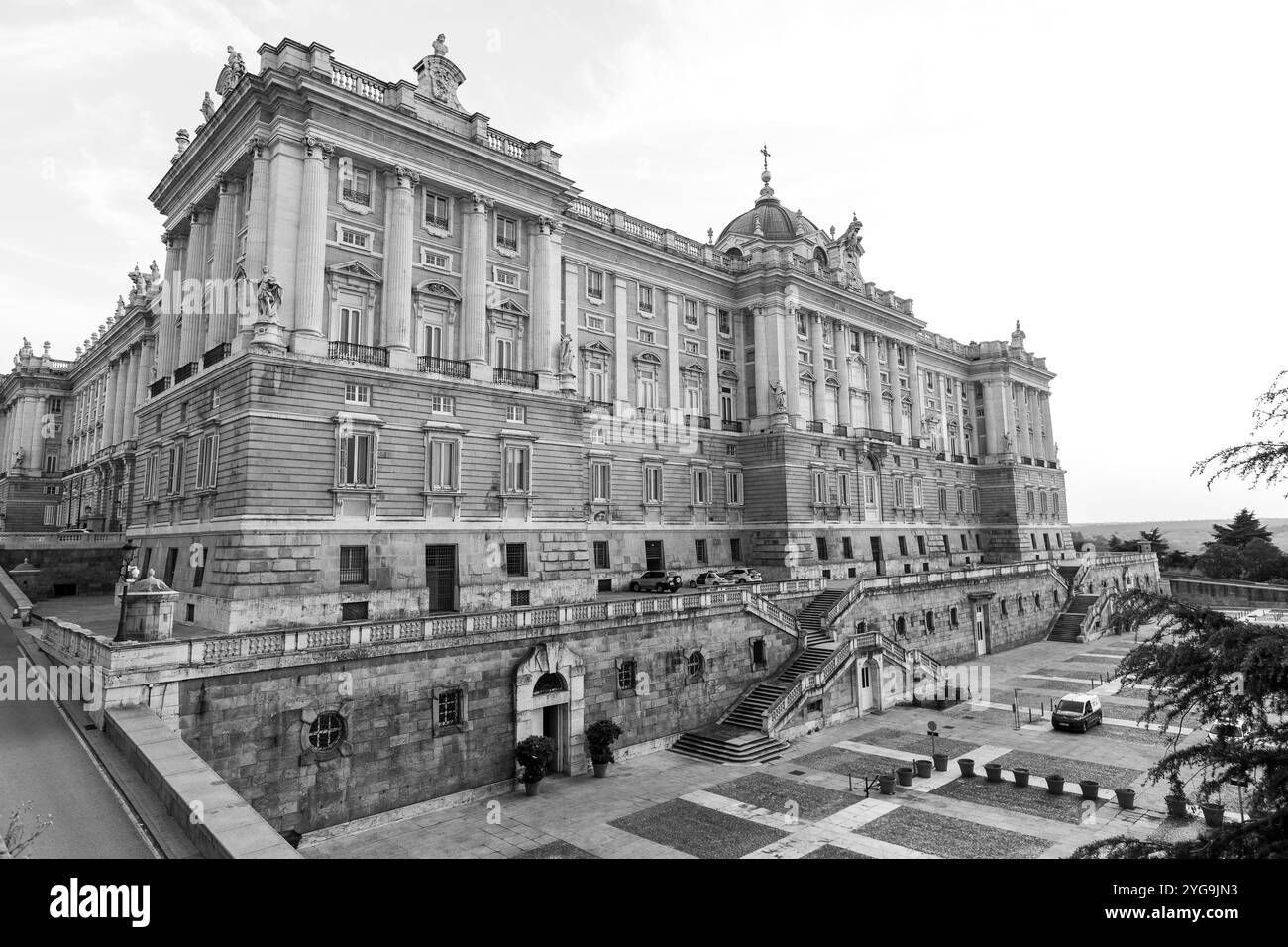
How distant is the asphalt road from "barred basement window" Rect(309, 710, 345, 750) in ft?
18.7

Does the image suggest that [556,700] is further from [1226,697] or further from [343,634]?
[1226,697]

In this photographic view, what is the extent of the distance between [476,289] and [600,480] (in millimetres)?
14096

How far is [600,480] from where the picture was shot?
4288cm

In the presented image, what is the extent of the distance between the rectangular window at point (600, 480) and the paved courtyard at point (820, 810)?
16934mm

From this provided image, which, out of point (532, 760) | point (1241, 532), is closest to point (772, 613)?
point (532, 760)

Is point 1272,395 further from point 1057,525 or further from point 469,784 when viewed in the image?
point 1057,525

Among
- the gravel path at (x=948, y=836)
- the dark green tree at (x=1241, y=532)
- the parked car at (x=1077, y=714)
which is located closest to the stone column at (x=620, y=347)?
the parked car at (x=1077, y=714)

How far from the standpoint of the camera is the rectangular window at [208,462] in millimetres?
28281

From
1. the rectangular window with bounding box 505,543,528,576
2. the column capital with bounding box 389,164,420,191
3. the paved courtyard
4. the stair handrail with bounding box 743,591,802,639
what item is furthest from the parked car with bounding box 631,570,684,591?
the column capital with bounding box 389,164,420,191

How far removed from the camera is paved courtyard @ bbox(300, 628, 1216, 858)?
20.1 m

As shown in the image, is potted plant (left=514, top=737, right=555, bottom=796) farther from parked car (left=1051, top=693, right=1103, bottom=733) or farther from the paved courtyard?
parked car (left=1051, top=693, right=1103, bottom=733)

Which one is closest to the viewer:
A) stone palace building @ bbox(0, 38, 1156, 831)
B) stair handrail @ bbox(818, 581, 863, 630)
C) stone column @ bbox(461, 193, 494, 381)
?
stone palace building @ bbox(0, 38, 1156, 831)

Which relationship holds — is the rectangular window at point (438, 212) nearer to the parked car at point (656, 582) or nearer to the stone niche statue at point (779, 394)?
the parked car at point (656, 582)
